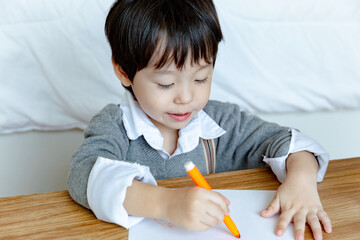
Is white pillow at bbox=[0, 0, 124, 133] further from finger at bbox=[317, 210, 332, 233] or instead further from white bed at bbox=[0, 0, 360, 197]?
finger at bbox=[317, 210, 332, 233]

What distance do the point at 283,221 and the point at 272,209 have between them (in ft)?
0.10

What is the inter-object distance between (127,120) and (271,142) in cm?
27

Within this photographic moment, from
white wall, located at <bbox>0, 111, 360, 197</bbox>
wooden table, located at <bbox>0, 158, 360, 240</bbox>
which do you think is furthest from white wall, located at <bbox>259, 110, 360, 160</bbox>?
wooden table, located at <bbox>0, 158, 360, 240</bbox>

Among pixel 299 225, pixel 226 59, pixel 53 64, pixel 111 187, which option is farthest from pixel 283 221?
pixel 53 64

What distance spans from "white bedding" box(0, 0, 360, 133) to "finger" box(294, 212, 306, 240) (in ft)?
1.71

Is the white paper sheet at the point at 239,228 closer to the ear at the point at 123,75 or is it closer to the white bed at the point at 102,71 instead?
the ear at the point at 123,75

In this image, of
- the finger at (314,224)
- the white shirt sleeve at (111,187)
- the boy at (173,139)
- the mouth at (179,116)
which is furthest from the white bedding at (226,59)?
the finger at (314,224)

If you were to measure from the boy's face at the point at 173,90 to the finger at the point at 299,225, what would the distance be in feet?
0.83

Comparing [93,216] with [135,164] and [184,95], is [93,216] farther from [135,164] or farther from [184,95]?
[184,95]

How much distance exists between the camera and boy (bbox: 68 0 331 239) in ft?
1.90

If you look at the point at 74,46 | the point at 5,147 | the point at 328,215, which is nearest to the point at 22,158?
the point at 5,147

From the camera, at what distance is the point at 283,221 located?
58cm

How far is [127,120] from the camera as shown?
2.69ft

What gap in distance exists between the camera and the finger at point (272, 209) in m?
0.60
